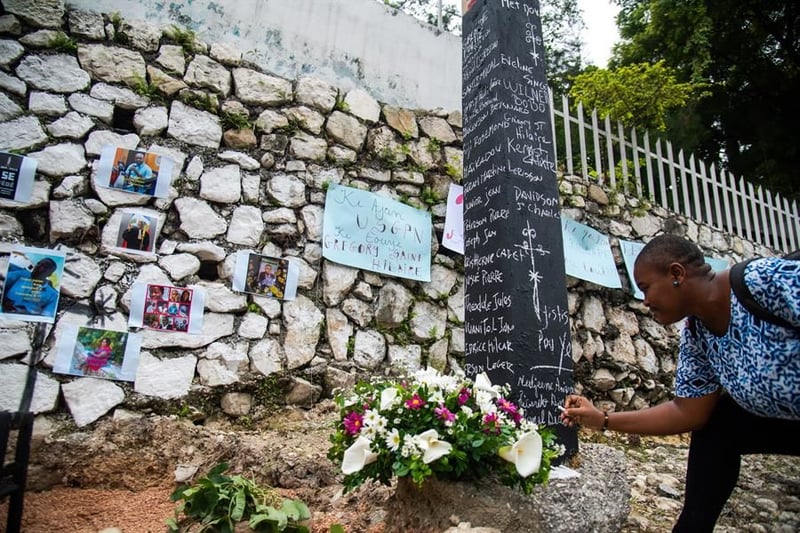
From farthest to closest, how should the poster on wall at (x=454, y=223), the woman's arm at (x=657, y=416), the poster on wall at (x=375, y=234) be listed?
the poster on wall at (x=454, y=223), the poster on wall at (x=375, y=234), the woman's arm at (x=657, y=416)

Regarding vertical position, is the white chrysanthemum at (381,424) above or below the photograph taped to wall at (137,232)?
below

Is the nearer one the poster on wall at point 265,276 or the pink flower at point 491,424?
the pink flower at point 491,424

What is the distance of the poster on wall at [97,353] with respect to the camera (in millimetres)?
2584

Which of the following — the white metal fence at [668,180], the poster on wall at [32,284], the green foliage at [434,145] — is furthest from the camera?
the white metal fence at [668,180]

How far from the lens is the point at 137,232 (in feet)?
9.59

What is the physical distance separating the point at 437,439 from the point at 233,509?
35.4 inches

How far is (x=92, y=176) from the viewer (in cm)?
289

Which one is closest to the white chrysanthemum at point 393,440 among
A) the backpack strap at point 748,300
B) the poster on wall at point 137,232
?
the backpack strap at point 748,300

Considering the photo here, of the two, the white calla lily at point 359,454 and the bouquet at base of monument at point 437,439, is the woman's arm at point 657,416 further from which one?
the white calla lily at point 359,454

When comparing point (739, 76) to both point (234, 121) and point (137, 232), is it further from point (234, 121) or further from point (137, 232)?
point (137, 232)

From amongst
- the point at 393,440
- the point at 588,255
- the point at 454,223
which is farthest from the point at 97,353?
the point at 588,255

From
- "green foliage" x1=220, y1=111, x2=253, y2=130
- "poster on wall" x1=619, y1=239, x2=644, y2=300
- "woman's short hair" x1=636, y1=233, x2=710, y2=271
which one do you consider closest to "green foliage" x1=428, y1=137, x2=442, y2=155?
"green foliage" x1=220, y1=111, x2=253, y2=130

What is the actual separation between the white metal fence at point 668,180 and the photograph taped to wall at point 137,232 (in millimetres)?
3636

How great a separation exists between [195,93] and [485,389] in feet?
9.23
